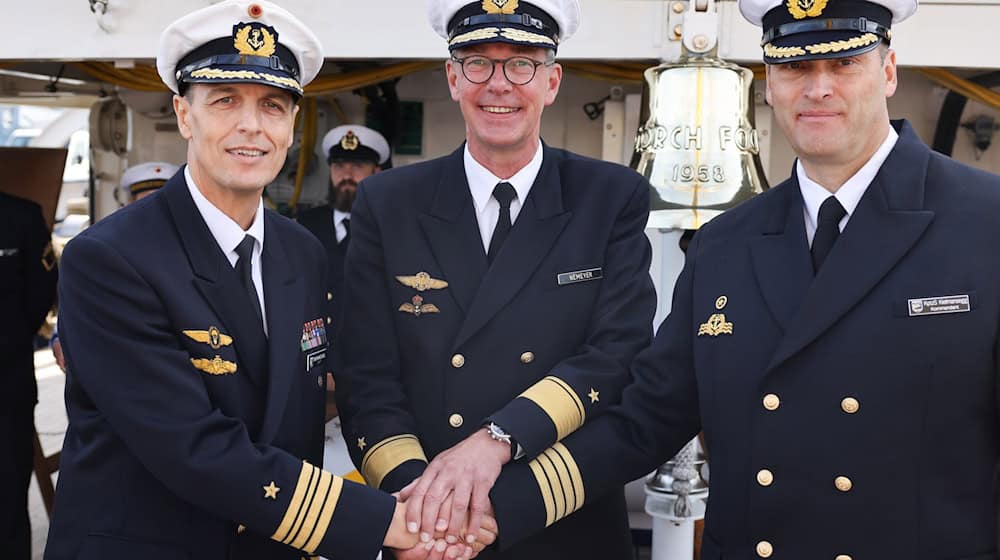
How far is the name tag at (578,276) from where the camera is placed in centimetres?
217

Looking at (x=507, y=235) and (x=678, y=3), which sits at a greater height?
(x=678, y=3)

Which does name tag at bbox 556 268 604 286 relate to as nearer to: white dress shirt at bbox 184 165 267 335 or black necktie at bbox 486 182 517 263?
black necktie at bbox 486 182 517 263

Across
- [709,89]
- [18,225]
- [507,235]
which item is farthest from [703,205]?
[18,225]

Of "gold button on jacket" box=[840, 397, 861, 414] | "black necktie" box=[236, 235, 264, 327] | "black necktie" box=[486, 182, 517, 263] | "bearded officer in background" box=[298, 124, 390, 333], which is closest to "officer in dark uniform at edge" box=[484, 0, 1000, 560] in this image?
"gold button on jacket" box=[840, 397, 861, 414]

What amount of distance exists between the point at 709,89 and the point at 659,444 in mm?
1049

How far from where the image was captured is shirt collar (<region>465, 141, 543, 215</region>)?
222cm

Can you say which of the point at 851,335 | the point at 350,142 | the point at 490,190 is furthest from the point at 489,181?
the point at 350,142

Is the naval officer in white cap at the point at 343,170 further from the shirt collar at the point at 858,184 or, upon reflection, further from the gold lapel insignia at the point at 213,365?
the shirt collar at the point at 858,184

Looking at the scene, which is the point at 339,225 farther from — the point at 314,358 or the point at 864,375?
the point at 864,375

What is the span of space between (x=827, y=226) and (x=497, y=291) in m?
0.71

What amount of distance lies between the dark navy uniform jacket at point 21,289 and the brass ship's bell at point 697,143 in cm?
262

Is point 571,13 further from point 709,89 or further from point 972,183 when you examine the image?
→ point 972,183

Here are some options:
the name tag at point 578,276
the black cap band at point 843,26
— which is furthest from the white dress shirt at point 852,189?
the name tag at point 578,276

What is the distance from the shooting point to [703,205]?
255cm
